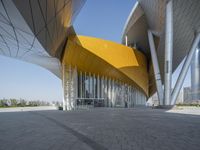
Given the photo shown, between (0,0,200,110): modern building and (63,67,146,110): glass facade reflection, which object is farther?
(63,67,146,110): glass facade reflection

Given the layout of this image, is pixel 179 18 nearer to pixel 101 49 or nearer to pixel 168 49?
pixel 168 49

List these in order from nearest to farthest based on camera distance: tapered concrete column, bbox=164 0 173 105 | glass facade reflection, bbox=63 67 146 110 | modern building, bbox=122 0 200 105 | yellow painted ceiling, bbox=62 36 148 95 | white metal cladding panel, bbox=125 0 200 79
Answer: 1. tapered concrete column, bbox=164 0 173 105
2. modern building, bbox=122 0 200 105
3. white metal cladding panel, bbox=125 0 200 79
4. yellow painted ceiling, bbox=62 36 148 95
5. glass facade reflection, bbox=63 67 146 110

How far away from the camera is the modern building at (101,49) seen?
1443 centimetres

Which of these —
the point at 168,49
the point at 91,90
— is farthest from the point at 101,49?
the point at 168,49

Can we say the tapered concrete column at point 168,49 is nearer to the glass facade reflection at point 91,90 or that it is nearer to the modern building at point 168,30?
the modern building at point 168,30

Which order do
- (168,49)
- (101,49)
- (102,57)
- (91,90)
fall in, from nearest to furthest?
1. (168,49)
2. (101,49)
3. (102,57)
4. (91,90)

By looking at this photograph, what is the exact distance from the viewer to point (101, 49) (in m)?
29.2

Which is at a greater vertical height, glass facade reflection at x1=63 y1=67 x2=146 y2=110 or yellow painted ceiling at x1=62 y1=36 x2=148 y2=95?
yellow painted ceiling at x1=62 y1=36 x2=148 y2=95

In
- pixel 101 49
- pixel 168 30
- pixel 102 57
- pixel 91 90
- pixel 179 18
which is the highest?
pixel 179 18

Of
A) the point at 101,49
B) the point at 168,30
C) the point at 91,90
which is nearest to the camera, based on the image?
the point at 168,30

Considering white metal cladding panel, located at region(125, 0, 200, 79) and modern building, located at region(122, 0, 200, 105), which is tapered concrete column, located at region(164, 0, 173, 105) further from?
white metal cladding panel, located at region(125, 0, 200, 79)

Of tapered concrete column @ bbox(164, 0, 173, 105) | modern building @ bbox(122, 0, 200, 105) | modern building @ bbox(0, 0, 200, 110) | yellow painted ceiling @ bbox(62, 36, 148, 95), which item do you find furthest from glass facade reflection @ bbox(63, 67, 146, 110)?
tapered concrete column @ bbox(164, 0, 173, 105)

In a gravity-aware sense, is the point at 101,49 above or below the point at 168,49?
above

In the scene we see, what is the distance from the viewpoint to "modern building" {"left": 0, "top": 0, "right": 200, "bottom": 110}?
47.3ft
